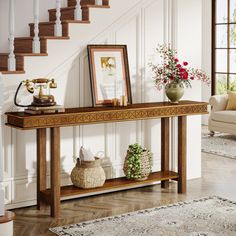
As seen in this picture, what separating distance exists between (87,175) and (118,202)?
0.48m

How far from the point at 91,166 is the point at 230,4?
244 inches

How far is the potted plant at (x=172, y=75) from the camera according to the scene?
5586 mm

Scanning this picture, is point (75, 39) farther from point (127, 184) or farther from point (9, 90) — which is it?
point (127, 184)

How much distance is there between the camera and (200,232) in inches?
175

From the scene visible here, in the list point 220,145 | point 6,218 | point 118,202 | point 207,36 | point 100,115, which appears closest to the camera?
point 6,218

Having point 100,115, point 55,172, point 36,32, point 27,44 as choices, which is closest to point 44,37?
point 36,32

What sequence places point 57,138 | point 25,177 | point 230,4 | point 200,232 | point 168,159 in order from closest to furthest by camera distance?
point 200,232
point 57,138
point 25,177
point 168,159
point 230,4

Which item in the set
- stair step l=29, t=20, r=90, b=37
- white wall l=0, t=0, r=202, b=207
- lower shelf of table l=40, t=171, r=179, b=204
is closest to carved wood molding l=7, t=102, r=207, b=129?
white wall l=0, t=0, r=202, b=207

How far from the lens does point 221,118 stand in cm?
913

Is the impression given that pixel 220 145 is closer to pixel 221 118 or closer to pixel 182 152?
pixel 221 118

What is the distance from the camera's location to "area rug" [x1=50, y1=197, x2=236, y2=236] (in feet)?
A: 14.6

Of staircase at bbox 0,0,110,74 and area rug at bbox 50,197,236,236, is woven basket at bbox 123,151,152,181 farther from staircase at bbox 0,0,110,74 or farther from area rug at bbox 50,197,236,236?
staircase at bbox 0,0,110,74

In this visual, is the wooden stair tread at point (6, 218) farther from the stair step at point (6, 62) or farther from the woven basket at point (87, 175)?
the stair step at point (6, 62)

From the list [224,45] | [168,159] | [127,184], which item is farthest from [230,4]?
[127,184]
